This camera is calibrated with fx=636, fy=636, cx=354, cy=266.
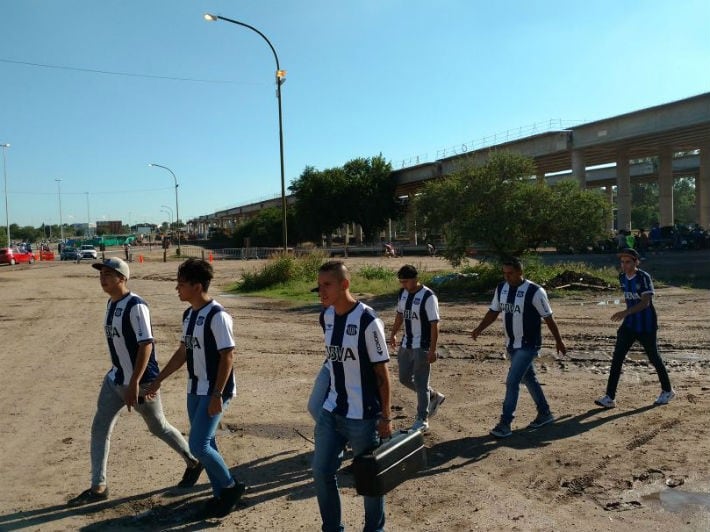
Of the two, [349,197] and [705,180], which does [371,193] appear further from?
[705,180]

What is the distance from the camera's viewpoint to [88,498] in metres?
4.81

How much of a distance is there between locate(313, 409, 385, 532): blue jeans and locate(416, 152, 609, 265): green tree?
16634 mm

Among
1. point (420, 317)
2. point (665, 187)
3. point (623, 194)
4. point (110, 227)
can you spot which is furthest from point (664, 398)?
point (110, 227)

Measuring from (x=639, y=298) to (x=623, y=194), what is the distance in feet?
150

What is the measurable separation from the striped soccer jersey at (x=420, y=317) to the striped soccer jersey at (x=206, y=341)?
2377mm

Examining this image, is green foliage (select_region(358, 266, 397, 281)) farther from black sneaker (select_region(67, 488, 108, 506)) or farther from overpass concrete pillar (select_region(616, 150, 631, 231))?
overpass concrete pillar (select_region(616, 150, 631, 231))

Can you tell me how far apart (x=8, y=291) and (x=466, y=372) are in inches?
900

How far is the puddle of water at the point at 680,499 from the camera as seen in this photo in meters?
4.52

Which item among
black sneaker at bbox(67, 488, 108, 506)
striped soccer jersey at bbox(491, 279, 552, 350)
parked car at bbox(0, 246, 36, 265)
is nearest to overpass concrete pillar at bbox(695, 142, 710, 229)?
striped soccer jersey at bbox(491, 279, 552, 350)

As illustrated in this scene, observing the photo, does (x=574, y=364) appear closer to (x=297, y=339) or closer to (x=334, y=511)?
(x=297, y=339)

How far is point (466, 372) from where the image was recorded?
9320 mm

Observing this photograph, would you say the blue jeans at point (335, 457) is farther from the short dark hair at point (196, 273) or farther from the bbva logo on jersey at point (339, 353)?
the short dark hair at point (196, 273)

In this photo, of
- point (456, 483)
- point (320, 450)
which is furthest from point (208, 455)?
point (456, 483)

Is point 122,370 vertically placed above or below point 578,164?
below
